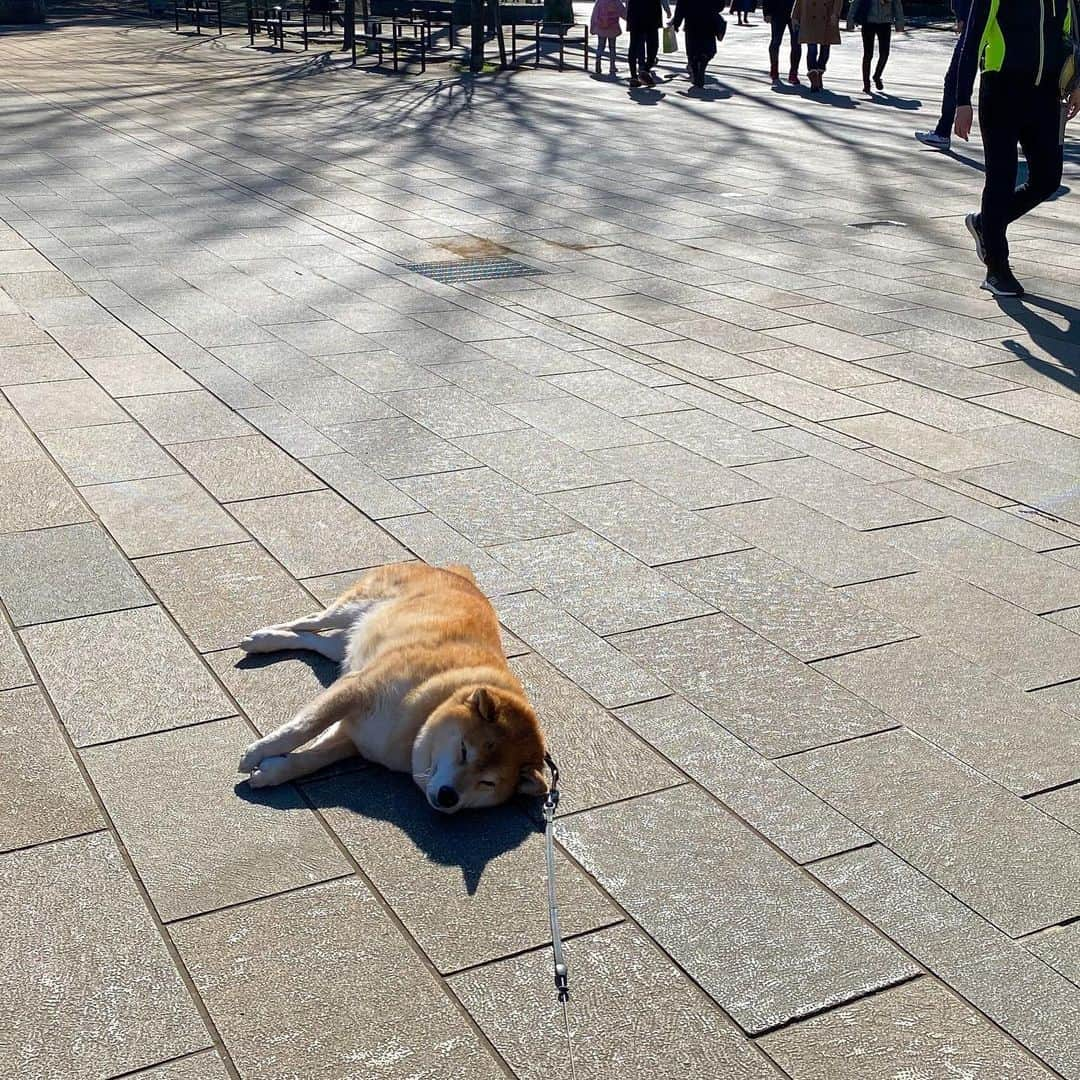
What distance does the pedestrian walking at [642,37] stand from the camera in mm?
22109

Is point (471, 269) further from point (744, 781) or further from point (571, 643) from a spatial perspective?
point (744, 781)

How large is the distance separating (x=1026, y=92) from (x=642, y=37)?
14.9 meters

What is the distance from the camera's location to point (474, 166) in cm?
1492

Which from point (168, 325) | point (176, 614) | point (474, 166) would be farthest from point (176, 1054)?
point (474, 166)

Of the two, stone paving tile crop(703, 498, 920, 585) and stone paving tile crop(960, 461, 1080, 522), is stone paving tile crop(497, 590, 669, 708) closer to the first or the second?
stone paving tile crop(703, 498, 920, 585)

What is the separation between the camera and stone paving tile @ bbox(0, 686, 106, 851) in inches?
142

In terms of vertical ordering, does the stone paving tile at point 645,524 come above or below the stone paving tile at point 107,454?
below

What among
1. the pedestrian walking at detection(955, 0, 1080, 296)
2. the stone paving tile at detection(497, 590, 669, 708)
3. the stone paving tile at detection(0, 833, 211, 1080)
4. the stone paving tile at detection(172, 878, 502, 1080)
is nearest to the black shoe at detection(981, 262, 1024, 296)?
the pedestrian walking at detection(955, 0, 1080, 296)

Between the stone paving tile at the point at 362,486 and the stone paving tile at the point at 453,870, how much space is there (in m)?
2.03

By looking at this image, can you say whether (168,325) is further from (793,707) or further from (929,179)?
(929,179)

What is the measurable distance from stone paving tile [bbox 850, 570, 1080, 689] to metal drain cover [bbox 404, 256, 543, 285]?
537 centimetres

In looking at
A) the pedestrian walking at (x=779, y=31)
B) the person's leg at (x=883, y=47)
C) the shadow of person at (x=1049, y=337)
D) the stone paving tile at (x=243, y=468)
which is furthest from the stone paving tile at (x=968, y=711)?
the pedestrian walking at (x=779, y=31)

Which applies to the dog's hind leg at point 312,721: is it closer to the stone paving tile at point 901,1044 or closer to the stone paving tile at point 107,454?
the stone paving tile at point 901,1044

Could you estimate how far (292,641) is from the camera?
4.55 m
